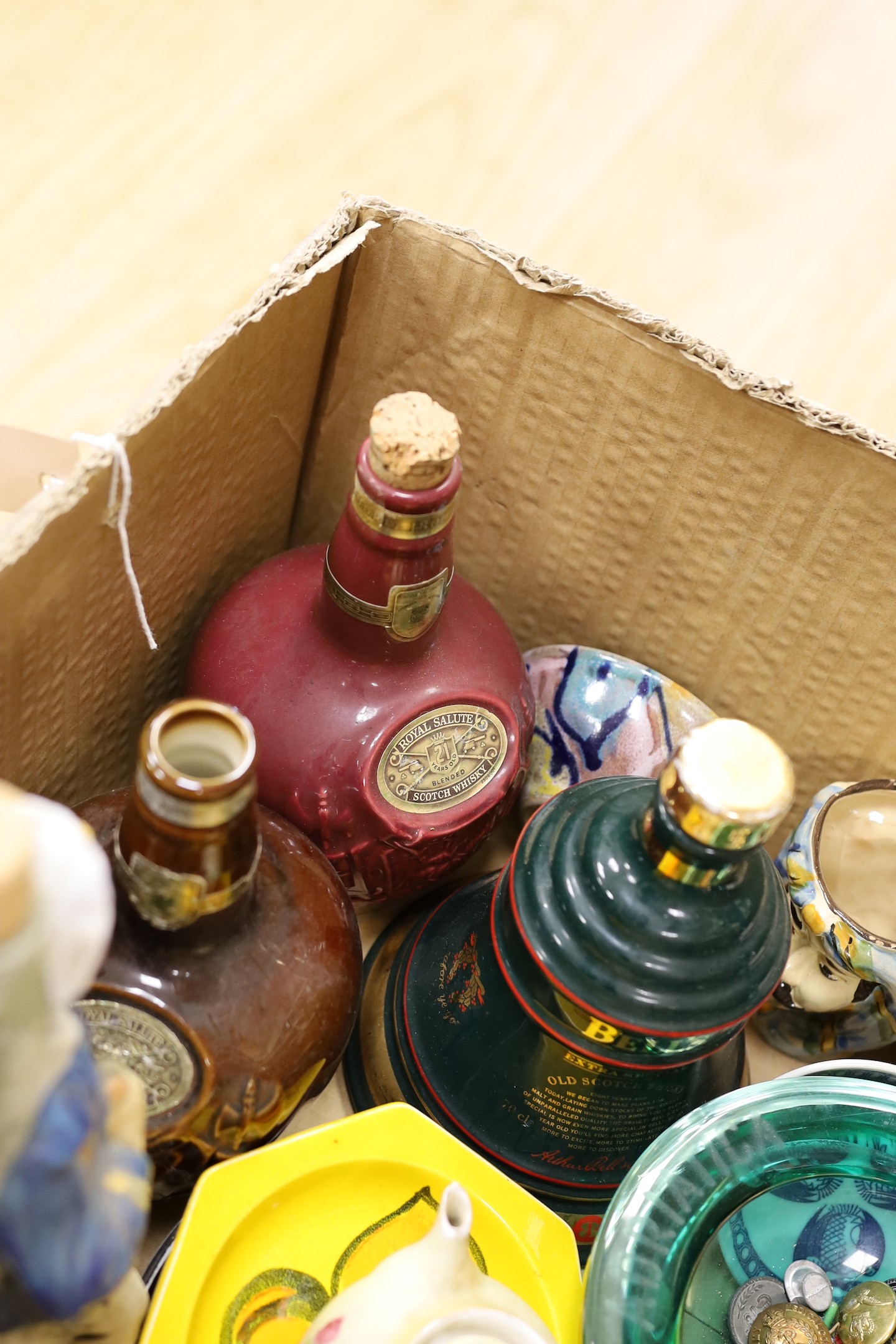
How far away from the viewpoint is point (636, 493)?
0.65 meters

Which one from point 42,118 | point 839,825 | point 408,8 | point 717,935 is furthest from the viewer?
point 408,8

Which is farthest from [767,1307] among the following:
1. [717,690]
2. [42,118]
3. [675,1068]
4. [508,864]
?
[42,118]

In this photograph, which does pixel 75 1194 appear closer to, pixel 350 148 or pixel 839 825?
pixel 839 825

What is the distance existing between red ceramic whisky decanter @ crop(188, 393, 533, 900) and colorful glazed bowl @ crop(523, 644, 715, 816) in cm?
5

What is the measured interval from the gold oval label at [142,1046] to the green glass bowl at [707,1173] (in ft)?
0.56

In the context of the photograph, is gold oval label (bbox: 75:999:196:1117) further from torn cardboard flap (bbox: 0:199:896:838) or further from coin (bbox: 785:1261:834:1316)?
coin (bbox: 785:1261:834:1316)

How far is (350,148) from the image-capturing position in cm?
85

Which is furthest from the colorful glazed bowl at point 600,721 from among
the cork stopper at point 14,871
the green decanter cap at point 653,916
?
the cork stopper at point 14,871

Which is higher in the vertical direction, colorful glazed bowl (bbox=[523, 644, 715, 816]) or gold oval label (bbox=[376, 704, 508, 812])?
gold oval label (bbox=[376, 704, 508, 812])

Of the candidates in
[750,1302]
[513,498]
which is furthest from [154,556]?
[750,1302]

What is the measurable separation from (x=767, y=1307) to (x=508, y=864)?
21cm

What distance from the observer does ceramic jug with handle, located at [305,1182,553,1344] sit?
35 cm

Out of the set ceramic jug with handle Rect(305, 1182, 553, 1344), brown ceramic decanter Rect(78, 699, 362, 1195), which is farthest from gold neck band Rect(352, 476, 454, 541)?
ceramic jug with handle Rect(305, 1182, 553, 1344)

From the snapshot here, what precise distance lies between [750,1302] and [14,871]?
1.32 feet
